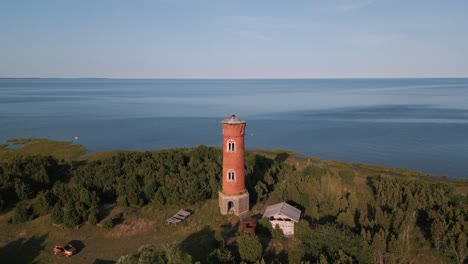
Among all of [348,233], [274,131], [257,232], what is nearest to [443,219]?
[348,233]

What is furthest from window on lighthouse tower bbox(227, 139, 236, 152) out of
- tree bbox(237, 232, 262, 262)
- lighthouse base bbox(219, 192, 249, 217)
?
tree bbox(237, 232, 262, 262)

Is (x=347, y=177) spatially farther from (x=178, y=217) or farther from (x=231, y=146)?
(x=178, y=217)

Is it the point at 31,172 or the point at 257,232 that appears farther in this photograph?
the point at 31,172

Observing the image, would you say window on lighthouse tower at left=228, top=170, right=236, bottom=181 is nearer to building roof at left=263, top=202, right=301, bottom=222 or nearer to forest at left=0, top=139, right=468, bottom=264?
forest at left=0, top=139, right=468, bottom=264

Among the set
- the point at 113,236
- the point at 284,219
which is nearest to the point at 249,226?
the point at 284,219

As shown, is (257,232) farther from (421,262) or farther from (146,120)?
(146,120)

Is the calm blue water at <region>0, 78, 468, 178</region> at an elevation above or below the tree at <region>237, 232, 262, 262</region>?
above
